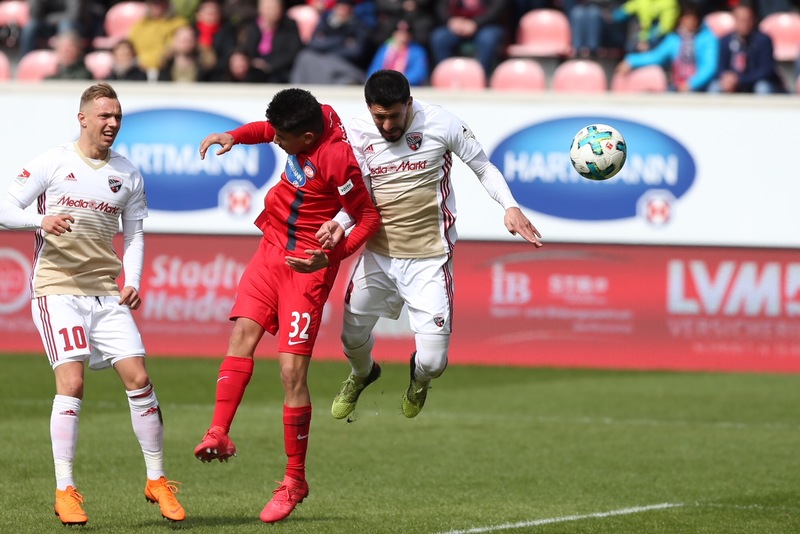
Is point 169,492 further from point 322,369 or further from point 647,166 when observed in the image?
point 647,166

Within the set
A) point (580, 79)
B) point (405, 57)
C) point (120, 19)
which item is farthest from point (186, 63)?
point (580, 79)

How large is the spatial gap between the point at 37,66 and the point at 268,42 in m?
3.49

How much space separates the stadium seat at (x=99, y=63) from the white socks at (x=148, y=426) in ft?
39.4

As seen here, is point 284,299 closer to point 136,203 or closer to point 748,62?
point 136,203

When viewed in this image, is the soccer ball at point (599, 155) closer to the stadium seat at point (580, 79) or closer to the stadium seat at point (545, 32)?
the stadium seat at point (580, 79)

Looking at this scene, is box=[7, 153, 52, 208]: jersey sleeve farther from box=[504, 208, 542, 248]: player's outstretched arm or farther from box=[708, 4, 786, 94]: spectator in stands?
box=[708, 4, 786, 94]: spectator in stands

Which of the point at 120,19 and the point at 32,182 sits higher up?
the point at 120,19

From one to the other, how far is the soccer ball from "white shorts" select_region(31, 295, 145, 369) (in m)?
2.87

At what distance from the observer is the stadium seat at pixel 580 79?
17719 mm

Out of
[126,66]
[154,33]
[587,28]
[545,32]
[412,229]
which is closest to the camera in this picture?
[412,229]

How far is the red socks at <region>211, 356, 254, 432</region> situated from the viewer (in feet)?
25.3

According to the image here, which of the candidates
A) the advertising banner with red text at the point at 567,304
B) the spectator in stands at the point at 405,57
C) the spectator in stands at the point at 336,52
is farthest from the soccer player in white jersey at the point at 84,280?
the spectator in stands at the point at 405,57

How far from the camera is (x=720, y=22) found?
61.2ft

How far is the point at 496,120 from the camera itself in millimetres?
16703
